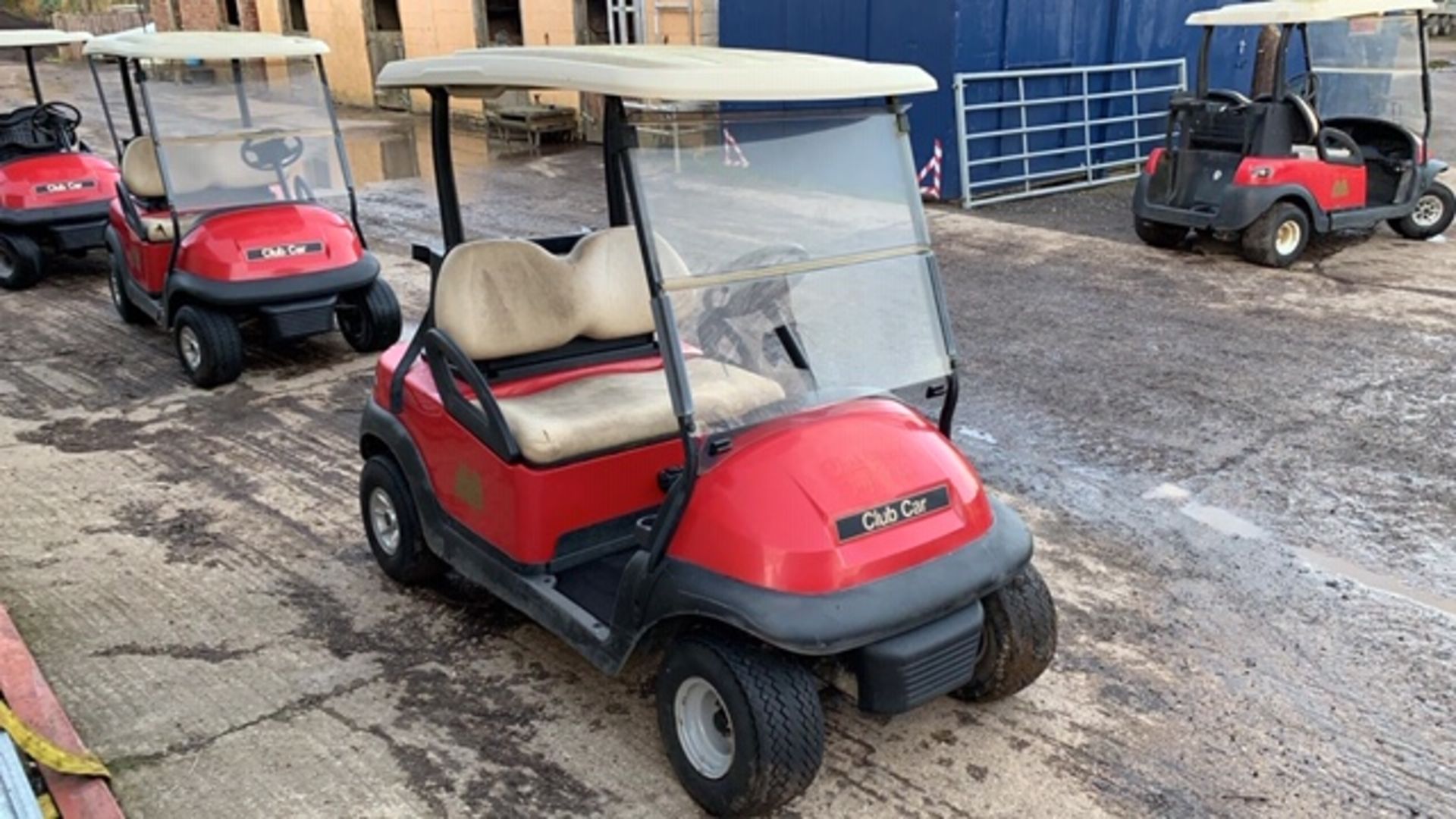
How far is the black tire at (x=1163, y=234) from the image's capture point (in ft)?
26.7

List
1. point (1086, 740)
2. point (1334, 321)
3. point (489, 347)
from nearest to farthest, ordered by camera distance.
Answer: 1. point (1086, 740)
2. point (489, 347)
3. point (1334, 321)

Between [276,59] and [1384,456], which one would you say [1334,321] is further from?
[276,59]

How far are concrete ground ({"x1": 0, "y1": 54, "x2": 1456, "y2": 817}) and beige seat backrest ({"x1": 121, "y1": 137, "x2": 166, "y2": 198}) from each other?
84 centimetres

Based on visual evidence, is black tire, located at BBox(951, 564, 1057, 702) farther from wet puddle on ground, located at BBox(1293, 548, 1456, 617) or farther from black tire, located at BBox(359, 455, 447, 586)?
black tire, located at BBox(359, 455, 447, 586)

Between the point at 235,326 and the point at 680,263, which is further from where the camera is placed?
the point at 235,326

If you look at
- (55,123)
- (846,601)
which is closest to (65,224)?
(55,123)

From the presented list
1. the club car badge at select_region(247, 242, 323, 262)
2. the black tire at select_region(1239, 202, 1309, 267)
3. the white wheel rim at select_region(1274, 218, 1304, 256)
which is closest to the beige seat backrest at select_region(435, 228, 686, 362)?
the club car badge at select_region(247, 242, 323, 262)

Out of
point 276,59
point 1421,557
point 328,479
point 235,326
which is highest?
point 276,59

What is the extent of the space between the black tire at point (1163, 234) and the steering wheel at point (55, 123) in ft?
24.0

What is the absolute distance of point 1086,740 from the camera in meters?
2.88

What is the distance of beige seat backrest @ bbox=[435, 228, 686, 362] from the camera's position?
334 cm

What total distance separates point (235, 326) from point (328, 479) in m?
1.41

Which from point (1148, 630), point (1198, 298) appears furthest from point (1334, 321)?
point (1148, 630)

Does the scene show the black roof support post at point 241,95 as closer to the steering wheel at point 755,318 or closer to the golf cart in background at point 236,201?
the golf cart in background at point 236,201
